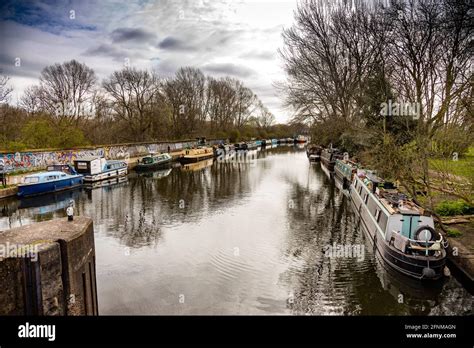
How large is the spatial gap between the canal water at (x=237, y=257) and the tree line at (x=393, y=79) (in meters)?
3.08

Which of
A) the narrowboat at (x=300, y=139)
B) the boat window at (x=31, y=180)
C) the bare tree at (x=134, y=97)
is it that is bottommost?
the boat window at (x=31, y=180)

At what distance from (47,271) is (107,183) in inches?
829

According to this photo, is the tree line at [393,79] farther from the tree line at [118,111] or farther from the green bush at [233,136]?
the green bush at [233,136]

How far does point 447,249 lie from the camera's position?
9.80 m

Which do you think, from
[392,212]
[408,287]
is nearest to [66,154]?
[392,212]

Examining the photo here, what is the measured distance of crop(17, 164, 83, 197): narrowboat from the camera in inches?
745

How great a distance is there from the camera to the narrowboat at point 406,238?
8625 millimetres

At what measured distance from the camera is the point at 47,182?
20.0 metres

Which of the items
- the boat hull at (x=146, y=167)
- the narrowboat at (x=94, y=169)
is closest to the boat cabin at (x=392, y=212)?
the narrowboat at (x=94, y=169)

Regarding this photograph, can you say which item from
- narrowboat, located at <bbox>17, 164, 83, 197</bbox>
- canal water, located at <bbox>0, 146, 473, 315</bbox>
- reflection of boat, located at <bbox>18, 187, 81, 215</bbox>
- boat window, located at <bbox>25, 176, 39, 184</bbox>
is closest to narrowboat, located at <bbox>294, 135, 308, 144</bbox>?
canal water, located at <bbox>0, 146, 473, 315</bbox>

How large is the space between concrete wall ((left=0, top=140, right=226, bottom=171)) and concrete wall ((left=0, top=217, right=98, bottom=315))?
19434mm

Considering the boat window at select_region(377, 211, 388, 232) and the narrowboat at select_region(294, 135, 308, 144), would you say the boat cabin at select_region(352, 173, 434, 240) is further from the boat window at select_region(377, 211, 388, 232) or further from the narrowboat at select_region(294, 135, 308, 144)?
the narrowboat at select_region(294, 135, 308, 144)
